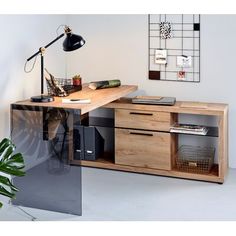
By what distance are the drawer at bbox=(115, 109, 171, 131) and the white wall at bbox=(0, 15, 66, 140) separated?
851mm

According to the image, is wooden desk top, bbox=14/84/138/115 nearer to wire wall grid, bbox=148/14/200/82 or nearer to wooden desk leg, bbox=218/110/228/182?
wire wall grid, bbox=148/14/200/82

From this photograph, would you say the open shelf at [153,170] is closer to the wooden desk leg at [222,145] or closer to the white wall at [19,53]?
the wooden desk leg at [222,145]

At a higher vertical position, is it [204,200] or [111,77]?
[111,77]

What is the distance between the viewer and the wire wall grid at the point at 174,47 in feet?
13.6

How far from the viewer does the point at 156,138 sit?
394 centimetres

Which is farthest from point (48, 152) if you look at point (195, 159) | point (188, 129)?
point (195, 159)

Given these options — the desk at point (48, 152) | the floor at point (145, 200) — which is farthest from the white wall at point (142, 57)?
the desk at point (48, 152)

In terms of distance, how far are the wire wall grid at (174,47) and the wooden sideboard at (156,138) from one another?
0.37 m

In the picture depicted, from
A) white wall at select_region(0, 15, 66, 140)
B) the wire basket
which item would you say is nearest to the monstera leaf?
white wall at select_region(0, 15, 66, 140)

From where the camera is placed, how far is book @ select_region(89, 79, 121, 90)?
3.99 meters

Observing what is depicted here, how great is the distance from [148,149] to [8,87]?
1373mm

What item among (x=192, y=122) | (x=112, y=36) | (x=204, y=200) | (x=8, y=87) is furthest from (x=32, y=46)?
(x=204, y=200)

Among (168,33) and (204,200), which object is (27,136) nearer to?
(204,200)

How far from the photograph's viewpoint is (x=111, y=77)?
4.52 m
